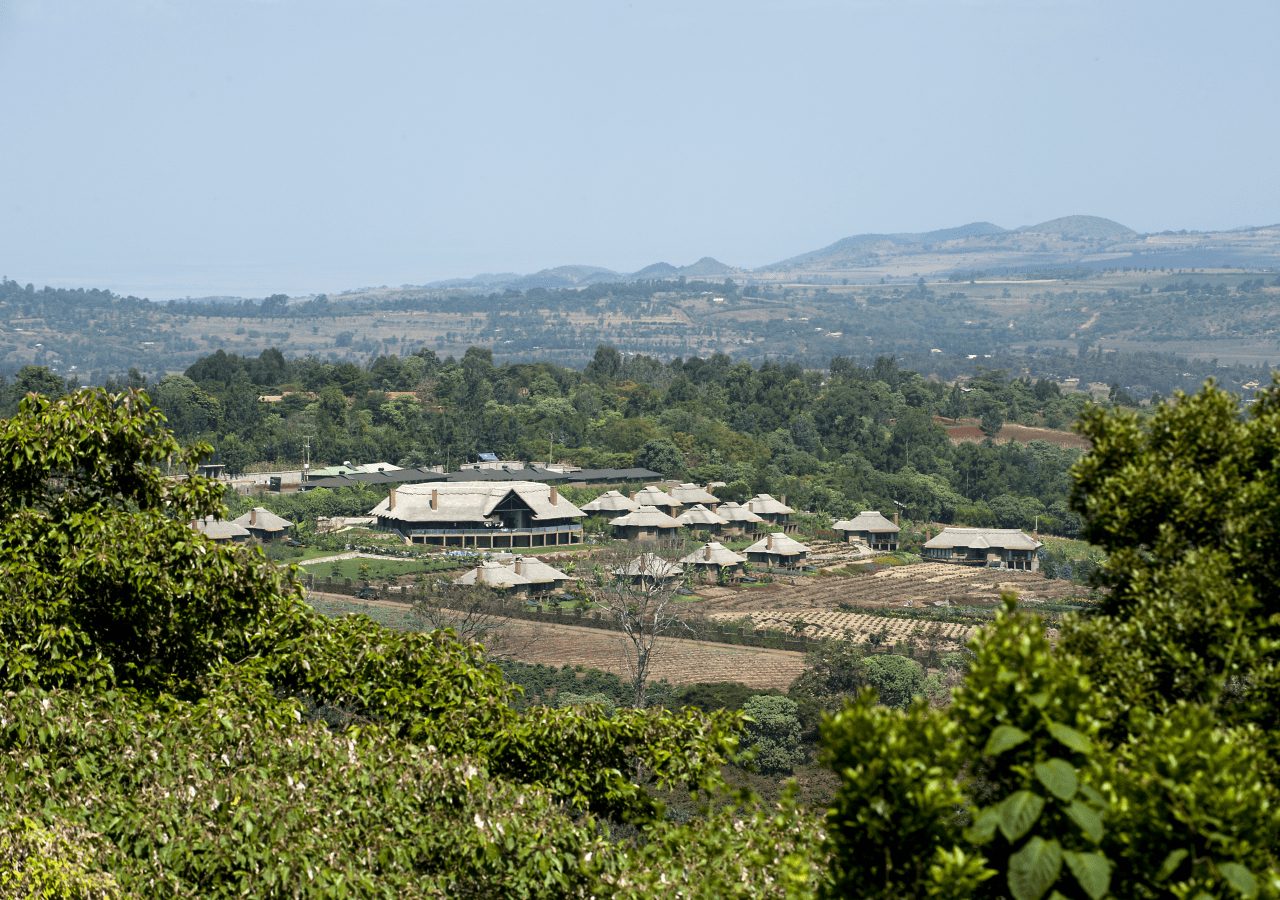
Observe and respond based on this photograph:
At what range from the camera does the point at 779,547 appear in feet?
166

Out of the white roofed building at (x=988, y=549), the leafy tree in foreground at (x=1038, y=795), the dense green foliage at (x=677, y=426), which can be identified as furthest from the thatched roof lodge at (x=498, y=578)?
the leafy tree in foreground at (x=1038, y=795)

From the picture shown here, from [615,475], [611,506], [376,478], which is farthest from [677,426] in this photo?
[376,478]

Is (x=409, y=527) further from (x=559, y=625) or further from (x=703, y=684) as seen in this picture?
(x=703, y=684)

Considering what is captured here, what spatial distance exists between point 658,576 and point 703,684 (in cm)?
1035

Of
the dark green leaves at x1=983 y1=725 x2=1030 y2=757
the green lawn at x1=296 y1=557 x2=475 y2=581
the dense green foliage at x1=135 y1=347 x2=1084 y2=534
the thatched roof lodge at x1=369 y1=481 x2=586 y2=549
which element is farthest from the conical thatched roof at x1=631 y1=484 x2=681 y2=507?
the dark green leaves at x1=983 y1=725 x2=1030 y2=757

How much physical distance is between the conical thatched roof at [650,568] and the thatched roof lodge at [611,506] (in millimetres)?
15466

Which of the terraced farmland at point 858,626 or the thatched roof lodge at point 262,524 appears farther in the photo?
the thatched roof lodge at point 262,524

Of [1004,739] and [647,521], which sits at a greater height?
[1004,739]

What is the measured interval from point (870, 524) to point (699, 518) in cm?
650

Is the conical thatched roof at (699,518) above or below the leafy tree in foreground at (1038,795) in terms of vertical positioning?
below

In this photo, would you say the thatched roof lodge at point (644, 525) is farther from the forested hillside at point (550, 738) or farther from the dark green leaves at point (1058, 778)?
the dark green leaves at point (1058, 778)

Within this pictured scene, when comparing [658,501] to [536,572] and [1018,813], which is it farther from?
[1018,813]

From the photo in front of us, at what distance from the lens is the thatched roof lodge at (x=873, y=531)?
56.0m

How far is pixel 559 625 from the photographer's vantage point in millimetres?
36031
